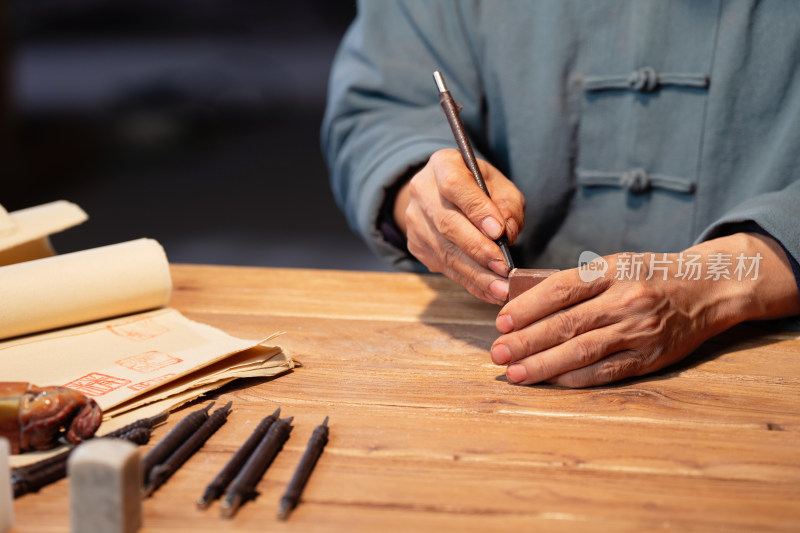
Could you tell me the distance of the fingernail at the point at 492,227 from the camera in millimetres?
1113

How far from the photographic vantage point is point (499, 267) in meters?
1.12

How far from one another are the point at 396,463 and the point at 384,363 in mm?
282

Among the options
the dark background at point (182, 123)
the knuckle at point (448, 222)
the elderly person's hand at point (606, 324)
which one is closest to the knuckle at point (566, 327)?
the elderly person's hand at point (606, 324)

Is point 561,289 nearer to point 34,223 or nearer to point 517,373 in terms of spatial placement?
point 517,373

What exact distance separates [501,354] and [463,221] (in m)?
0.24

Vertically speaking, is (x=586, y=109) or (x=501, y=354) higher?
(x=586, y=109)

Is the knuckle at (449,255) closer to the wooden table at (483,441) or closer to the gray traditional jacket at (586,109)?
the wooden table at (483,441)

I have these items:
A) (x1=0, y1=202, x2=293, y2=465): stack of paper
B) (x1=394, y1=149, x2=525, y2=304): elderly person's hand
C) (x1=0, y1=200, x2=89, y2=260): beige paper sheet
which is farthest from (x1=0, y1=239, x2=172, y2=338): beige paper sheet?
(x1=394, y1=149, x2=525, y2=304): elderly person's hand

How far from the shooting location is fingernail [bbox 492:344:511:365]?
1.02m

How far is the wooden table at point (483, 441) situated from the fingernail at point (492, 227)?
174 millimetres

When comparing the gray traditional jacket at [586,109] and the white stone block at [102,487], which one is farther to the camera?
the gray traditional jacket at [586,109]
